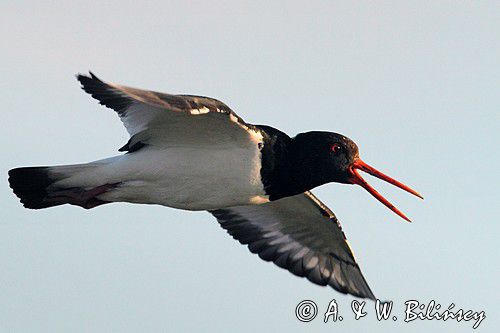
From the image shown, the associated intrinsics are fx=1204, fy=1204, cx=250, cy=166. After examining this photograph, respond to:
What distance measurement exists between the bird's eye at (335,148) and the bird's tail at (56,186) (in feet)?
7.27

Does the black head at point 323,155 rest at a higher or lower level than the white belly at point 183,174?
higher

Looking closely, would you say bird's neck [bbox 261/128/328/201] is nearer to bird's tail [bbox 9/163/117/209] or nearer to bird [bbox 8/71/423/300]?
bird [bbox 8/71/423/300]

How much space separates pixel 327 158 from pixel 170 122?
1.71 metres

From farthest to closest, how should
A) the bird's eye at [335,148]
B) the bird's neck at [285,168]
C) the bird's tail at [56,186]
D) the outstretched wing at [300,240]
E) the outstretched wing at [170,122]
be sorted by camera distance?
1. the outstretched wing at [300,240]
2. the bird's eye at [335,148]
3. the bird's neck at [285,168]
4. the bird's tail at [56,186]
5. the outstretched wing at [170,122]

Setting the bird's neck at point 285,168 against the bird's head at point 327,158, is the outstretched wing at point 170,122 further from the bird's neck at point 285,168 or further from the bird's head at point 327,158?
the bird's head at point 327,158

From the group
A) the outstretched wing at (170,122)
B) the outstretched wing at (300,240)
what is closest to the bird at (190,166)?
the outstretched wing at (170,122)

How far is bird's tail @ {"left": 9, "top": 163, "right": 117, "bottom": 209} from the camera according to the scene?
11.1 m

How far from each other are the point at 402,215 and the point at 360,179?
64cm

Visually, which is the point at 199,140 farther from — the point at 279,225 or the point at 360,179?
the point at 279,225

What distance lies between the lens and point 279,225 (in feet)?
44.6

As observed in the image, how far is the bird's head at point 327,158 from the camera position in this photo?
459 inches

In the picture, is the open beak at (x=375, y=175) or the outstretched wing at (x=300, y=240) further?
the outstretched wing at (x=300, y=240)

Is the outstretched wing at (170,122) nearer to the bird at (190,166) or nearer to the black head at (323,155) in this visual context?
the bird at (190,166)

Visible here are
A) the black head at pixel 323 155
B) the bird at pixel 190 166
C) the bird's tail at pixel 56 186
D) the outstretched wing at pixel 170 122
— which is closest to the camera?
the outstretched wing at pixel 170 122
